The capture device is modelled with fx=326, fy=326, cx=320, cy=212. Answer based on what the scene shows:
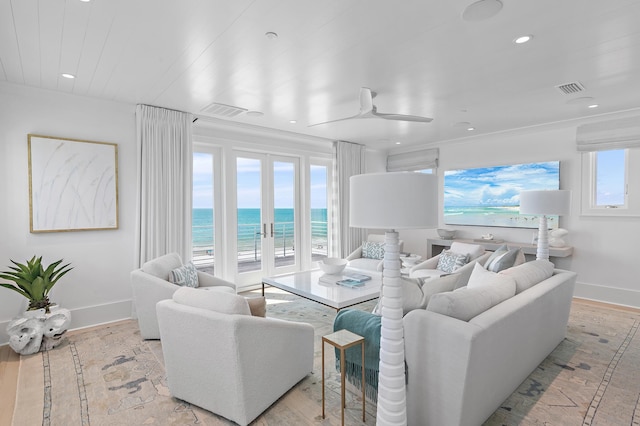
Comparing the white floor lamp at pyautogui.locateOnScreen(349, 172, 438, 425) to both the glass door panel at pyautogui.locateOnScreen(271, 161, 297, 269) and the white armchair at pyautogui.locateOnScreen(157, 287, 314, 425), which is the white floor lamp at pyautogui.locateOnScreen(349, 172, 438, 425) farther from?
the glass door panel at pyautogui.locateOnScreen(271, 161, 297, 269)

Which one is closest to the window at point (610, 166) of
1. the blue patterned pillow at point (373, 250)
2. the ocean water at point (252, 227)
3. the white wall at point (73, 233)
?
the blue patterned pillow at point (373, 250)

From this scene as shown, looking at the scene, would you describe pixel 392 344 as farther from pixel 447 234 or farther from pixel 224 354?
pixel 447 234

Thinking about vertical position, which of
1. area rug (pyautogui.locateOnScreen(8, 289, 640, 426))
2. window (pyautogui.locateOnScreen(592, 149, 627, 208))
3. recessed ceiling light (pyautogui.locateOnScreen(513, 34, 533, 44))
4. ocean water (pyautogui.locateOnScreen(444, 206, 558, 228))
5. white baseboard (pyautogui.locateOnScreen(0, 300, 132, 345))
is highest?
recessed ceiling light (pyautogui.locateOnScreen(513, 34, 533, 44))

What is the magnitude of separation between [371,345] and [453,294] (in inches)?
23.1

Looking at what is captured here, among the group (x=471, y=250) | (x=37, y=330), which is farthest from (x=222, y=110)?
(x=471, y=250)

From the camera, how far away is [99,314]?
3711 mm

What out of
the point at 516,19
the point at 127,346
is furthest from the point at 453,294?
the point at 127,346

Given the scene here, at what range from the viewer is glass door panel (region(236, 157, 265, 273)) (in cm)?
518

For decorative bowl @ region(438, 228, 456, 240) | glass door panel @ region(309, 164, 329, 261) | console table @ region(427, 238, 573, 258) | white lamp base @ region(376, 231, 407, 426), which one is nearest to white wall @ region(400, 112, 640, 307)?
console table @ region(427, 238, 573, 258)

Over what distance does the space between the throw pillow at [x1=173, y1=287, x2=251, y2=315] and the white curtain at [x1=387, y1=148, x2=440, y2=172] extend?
5.20 metres

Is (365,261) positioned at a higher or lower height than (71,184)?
lower

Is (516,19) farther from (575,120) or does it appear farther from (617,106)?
(575,120)

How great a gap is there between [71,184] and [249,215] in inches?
93.1

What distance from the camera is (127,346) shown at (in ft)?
10.2
